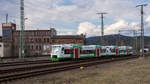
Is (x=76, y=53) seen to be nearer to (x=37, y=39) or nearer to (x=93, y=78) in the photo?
(x=93, y=78)

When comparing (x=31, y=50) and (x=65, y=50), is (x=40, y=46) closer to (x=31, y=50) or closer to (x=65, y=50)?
(x=31, y=50)

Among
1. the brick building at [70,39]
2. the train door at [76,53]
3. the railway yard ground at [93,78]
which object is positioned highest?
the brick building at [70,39]

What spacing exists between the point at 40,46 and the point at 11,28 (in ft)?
52.8

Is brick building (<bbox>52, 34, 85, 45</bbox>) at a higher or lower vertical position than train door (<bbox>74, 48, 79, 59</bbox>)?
higher

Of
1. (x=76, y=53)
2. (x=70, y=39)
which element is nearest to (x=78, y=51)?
(x=76, y=53)

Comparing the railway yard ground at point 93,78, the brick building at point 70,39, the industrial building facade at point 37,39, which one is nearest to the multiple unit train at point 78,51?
the railway yard ground at point 93,78

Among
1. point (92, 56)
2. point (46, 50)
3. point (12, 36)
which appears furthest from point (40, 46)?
point (92, 56)

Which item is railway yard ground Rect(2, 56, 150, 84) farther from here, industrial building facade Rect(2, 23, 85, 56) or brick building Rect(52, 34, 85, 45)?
brick building Rect(52, 34, 85, 45)

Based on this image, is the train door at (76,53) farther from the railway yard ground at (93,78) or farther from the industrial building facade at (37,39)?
the industrial building facade at (37,39)

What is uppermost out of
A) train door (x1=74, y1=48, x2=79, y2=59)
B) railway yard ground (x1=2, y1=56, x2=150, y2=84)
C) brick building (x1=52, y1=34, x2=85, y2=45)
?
brick building (x1=52, y1=34, x2=85, y2=45)

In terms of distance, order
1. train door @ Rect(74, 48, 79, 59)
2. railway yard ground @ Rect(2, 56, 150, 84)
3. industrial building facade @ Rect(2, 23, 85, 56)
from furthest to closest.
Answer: industrial building facade @ Rect(2, 23, 85, 56), train door @ Rect(74, 48, 79, 59), railway yard ground @ Rect(2, 56, 150, 84)

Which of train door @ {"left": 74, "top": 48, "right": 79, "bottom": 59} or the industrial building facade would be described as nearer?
train door @ {"left": 74, "top": 48, "right": 79, "bottom": 59}

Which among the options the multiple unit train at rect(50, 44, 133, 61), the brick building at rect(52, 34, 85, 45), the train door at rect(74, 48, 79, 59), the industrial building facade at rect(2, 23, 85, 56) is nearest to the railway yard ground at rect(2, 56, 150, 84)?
the multiple unit train at rect(50, 44, 133, 61)

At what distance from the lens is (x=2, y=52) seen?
66.4 meters
